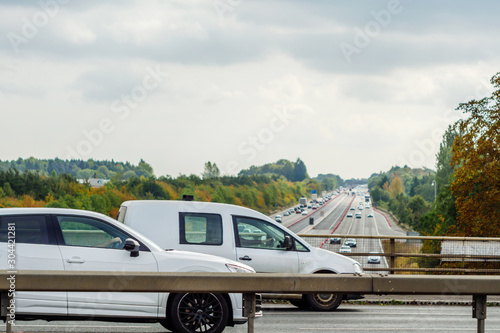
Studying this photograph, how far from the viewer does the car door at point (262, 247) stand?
1205 centimetres

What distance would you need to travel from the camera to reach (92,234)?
8.62 metres

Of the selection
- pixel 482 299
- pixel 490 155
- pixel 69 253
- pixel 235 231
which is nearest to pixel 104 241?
pixel 69 253

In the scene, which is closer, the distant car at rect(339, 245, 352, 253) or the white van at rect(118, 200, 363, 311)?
the white van at rect(118, 200, 363, 311)

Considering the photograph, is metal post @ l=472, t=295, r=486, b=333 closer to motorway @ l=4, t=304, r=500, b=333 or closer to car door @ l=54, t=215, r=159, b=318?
motorway @ l=4, t=304, r=500, b=333

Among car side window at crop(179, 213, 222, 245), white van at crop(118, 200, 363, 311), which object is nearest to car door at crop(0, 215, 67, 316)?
white van at crop(118, 200, 363, 311)

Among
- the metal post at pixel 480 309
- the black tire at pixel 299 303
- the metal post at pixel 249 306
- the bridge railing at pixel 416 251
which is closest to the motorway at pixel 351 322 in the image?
the black tire at pixel 299 303

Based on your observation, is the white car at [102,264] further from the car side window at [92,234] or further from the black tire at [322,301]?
the black tire at [322,301]

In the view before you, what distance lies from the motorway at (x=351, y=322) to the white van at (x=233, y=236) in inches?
28.1

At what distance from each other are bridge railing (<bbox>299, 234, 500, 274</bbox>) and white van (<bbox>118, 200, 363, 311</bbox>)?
3.42 metres

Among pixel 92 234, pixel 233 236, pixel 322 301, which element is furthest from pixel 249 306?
pixel 322 301

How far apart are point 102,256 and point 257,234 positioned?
4209 millimetres

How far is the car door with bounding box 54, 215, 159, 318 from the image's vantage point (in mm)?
8031

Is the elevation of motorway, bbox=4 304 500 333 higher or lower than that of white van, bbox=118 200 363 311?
lower

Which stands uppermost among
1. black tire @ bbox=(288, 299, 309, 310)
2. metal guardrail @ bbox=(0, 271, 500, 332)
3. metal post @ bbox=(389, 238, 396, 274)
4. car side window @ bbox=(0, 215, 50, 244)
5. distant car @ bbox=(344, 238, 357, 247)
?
car side window @ bbox=(0, 215, 50, 244)
